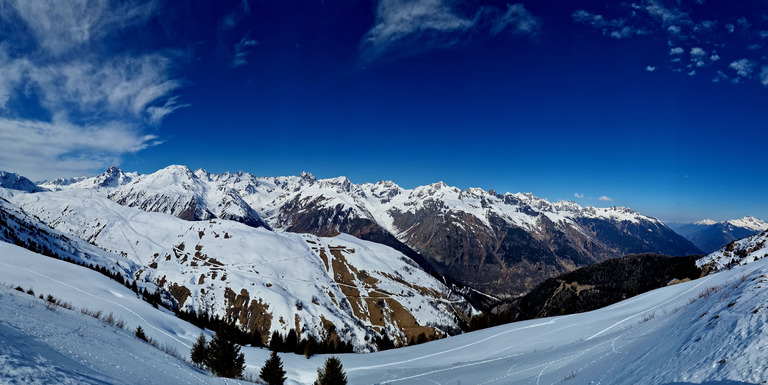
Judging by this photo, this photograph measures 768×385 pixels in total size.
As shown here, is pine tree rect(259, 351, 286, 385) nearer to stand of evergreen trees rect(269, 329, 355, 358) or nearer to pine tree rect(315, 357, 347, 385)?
pine tree rect(315, 357, 347, 385)

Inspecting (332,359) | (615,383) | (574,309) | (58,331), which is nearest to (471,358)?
(332,359)

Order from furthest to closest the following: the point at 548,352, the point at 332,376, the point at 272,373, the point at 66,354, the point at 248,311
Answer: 1. the point at 248,311
2. the point at 272,373
3. the point at 332,376
4. the point at 548,352
5. the point at 66,354

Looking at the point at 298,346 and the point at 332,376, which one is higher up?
the point at 332,376

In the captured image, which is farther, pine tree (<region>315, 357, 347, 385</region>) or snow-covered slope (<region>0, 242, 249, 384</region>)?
pine tree (<region>315, 357, 347, 385</region>)

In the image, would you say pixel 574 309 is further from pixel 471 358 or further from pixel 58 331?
pixel 58 331

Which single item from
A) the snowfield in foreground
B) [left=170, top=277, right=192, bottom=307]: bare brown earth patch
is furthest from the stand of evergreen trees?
[left=170, top=277, right=192, bottom=307]: bare brown earth patch

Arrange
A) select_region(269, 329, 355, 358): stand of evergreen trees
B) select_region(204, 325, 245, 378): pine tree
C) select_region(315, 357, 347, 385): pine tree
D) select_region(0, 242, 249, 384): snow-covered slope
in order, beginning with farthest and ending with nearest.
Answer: select_region(269, 329, 355, 358): stand of evergreen trees, select_region(315, 357, 347, 385): pine tree, select_region(204, 325, 245, 378): pine tree, select_region(0, 242, 249, 384): snow-covered slope

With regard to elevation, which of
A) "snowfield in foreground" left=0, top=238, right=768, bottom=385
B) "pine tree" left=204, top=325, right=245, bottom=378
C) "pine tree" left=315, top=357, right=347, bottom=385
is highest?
"snowfield in foreground" left=0, top=238, right=768, bottom=385

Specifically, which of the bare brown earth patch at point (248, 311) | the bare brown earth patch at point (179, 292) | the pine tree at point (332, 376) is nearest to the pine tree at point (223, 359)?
the pine tree at point (332, 376)

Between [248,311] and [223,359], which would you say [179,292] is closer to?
[248,311]

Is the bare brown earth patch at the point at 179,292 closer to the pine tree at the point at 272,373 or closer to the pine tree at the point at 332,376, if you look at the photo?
the pine tree at the point at 272,373

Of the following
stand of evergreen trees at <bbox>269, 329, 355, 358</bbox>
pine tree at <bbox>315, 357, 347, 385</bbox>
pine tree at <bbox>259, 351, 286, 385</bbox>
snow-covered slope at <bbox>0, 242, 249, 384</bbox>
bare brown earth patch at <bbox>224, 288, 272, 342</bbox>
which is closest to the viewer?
snow-covered slope at <bbox>0, 242, 249, 384</bbox>

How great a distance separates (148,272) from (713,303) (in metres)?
227

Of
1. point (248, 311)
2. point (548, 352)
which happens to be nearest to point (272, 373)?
point (548, 352)
